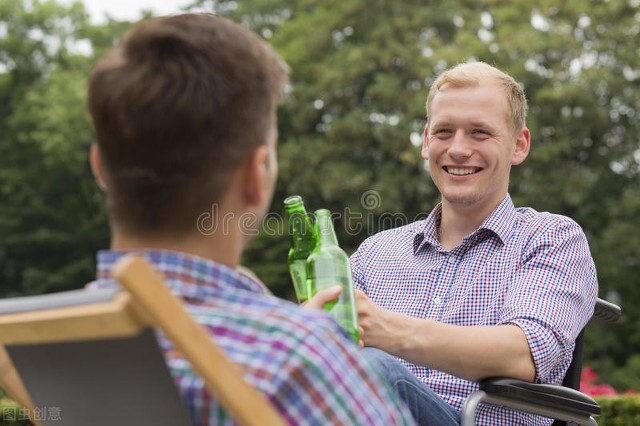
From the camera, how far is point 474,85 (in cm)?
355

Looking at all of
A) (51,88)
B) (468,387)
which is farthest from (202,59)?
(51,88)

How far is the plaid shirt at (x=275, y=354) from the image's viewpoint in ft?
4.83

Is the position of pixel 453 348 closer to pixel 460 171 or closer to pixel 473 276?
pixel 473 276

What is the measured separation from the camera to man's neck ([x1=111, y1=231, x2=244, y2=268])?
159 cm

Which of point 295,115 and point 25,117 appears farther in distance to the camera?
point 25,117

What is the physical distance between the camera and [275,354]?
4.83 feet

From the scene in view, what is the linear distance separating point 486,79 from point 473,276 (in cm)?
78

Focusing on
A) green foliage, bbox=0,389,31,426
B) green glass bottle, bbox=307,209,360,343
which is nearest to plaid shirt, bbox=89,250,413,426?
green glass bottle, bbox=307,209,360,343

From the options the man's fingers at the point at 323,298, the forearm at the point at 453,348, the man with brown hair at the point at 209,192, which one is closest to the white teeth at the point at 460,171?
the forearm at the point at 453,348

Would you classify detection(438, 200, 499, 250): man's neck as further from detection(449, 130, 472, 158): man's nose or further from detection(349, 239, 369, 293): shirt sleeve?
detection(349, 239, 369, 293): shirt sleeve

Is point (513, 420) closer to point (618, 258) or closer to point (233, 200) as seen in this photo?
point (233, 200)

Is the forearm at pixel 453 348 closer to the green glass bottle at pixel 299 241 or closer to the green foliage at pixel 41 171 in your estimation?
the green glass bottle at pixel 299 241

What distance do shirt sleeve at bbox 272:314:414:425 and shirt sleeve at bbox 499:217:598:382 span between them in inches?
59.0

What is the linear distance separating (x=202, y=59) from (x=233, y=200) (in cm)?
25
